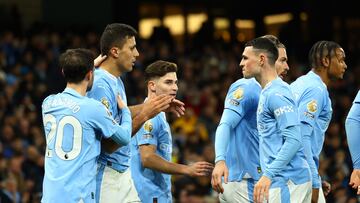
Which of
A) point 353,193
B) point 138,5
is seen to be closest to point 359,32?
point 138,5

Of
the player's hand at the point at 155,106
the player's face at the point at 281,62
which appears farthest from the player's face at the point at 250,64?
the player's hand at the point at 155,106

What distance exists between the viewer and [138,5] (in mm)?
26000

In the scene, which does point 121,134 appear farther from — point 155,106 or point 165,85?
point 165,85

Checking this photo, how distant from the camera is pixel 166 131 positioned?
8500mm

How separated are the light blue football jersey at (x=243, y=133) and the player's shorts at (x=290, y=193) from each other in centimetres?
67

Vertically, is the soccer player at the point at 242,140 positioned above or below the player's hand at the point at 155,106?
below

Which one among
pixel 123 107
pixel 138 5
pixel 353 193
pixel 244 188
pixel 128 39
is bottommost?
pixel 353 193

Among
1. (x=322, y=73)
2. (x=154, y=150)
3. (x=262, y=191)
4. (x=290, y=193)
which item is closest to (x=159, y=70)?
(x=154, y=150)

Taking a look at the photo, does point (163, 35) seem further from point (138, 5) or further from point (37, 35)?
point (37, 35)

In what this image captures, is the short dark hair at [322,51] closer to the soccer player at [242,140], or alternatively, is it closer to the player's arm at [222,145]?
the soccer player at [242,140]

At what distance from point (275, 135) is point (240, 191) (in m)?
0.87

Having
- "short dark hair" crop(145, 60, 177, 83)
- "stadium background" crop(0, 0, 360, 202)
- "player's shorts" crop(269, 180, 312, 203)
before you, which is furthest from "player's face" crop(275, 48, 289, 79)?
"stadium background" crop(0, 0, 360, 202)

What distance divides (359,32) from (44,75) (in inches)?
540

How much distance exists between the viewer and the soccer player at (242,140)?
7824 mm
